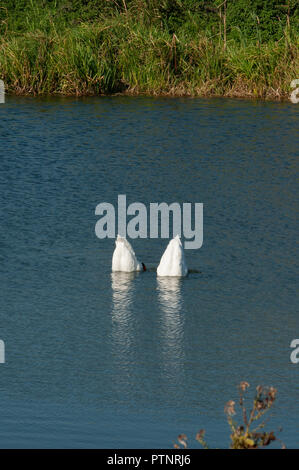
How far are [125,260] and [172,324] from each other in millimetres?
1487

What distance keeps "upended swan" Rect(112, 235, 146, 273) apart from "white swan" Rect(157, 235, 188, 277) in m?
0.23

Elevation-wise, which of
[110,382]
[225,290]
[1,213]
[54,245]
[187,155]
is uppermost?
[187,155]

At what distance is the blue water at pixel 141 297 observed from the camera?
Answer: 245 inches

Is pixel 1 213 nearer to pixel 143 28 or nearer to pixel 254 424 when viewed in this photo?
pixel 254 424

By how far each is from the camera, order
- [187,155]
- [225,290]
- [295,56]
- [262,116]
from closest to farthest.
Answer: [225,290] < [187,155] < [262,116] < [295,56]

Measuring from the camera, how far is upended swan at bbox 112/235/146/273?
927 centimetres

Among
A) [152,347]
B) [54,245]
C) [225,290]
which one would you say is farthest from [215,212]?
[152,347]

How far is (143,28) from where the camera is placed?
22031mm

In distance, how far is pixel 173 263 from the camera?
30.1 feet

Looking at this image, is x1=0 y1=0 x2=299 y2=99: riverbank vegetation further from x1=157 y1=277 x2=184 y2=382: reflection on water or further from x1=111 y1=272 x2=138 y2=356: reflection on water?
x1=157 y1=277 x2=184 y2=382: reflection on water

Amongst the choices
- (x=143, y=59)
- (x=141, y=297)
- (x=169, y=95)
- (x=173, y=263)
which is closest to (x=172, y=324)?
(x=141, y=297)

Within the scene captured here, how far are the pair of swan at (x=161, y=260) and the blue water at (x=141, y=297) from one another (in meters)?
0.12

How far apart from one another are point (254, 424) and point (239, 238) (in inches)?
186

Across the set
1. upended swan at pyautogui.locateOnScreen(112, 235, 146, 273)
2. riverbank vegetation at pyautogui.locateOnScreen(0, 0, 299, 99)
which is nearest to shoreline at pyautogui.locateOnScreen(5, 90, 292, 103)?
riverbank vegetation at pyautogui.locateOnScreen(0, 0, 299, 99)
